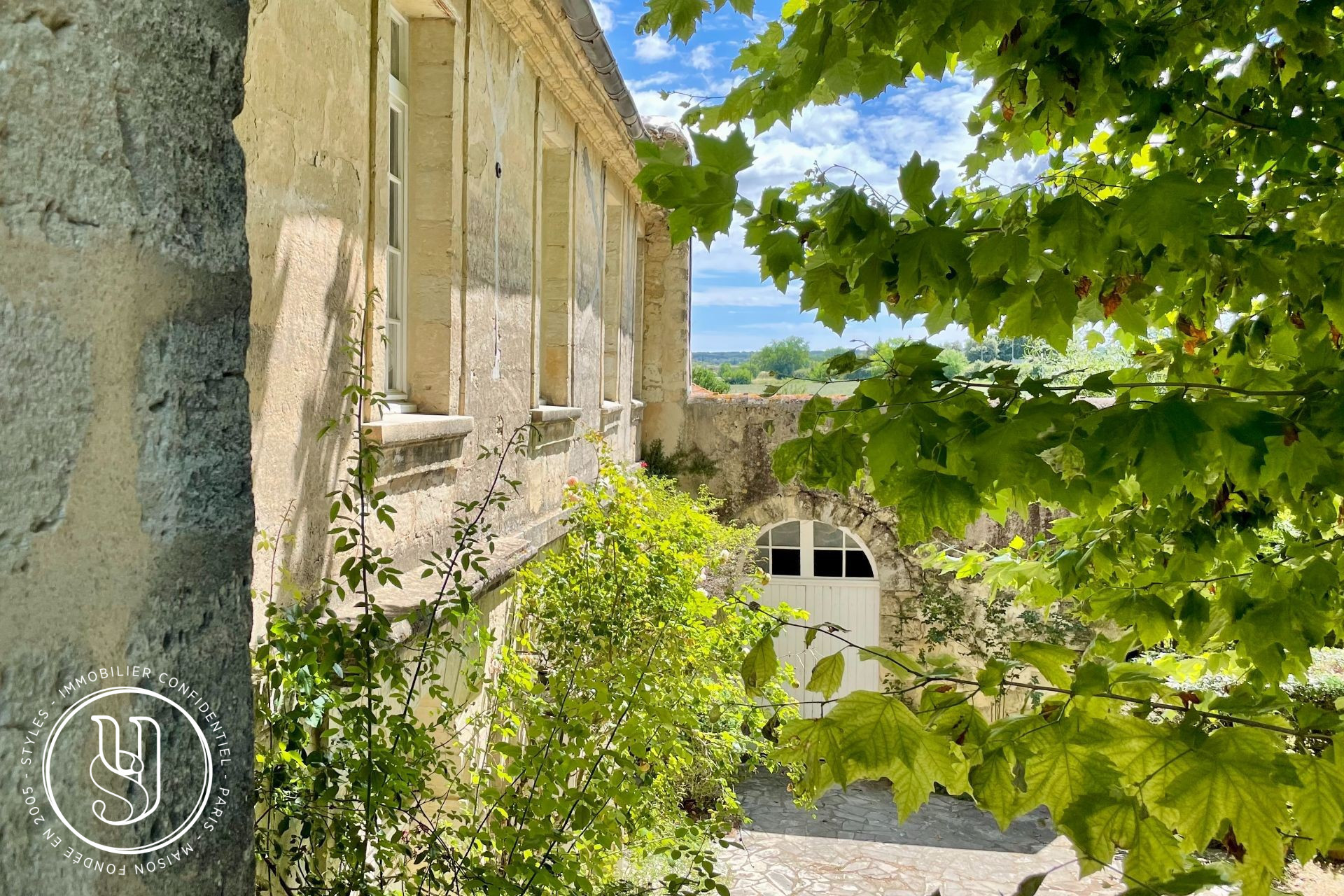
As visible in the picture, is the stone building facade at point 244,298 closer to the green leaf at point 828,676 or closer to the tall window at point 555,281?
the tall window at point 555,281

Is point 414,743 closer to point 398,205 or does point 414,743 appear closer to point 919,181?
point 919,181

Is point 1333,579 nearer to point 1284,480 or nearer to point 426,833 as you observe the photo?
point 1284,480

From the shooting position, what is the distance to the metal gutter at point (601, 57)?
516cm

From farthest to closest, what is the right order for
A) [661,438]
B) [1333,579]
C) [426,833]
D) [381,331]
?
[661,438] → [381,331] → [426,833] → [1333,579]

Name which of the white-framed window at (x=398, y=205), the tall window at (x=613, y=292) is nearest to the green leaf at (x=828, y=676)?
the white-framed window at (x=398, y=205)

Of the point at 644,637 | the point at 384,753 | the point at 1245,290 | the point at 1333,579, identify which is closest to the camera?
the point at 1333,579

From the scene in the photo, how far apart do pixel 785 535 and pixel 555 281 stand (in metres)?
5.78

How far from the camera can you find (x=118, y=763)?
Answer: 623 millimetres

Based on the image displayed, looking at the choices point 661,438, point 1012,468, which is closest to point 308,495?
point 1012,468

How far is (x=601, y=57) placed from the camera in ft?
19.3

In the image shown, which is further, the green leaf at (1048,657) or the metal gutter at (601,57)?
the metal gutter at (601,57)

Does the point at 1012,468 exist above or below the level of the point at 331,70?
below

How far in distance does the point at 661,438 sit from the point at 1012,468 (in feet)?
32.1

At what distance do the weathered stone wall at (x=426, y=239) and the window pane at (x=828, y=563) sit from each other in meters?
4.80
